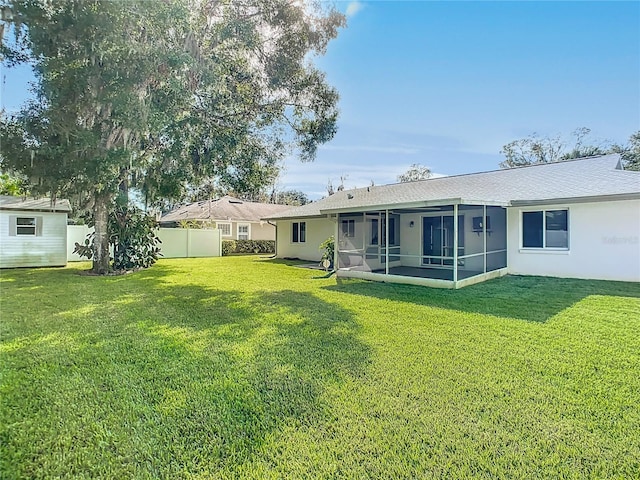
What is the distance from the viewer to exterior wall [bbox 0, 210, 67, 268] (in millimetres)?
13703

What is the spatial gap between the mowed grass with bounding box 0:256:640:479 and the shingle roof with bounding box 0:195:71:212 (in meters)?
8.77

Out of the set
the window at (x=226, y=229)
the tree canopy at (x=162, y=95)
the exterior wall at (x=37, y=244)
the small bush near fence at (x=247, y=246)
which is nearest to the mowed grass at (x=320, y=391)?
the tree canopy at (x=162, y=95)

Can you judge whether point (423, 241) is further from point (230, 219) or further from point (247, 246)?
point (230, 219)

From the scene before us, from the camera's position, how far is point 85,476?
2400 millimetres

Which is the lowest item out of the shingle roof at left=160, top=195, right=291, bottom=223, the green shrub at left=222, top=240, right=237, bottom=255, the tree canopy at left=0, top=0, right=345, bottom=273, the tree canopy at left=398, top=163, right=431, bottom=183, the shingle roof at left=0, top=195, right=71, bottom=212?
the green shrub at left=222, top=240, right=237, bottom=255

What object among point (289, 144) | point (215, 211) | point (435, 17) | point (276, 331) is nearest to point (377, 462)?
point (276, 331)

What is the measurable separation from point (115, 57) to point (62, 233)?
30.2 ft

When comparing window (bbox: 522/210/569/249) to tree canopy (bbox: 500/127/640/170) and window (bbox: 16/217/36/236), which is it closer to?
tree canopy (bbox: 500/127/640/170)

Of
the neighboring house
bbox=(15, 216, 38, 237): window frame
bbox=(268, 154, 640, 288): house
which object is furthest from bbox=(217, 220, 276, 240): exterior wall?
bbox=(15, 216, 38, 237): window frame

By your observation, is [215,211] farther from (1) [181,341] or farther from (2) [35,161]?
(1) [181,341]

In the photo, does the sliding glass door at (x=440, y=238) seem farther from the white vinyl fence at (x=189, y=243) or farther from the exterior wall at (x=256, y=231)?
the exterior wall at (x=256, y=231)

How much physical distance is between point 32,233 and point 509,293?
17207mm

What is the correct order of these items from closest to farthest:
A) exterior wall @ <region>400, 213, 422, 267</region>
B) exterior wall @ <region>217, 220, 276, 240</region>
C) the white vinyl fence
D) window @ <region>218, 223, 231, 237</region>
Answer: exterior wall @ <region>400, 213, 422, 267</region>, the white vinyl fence, window @ <region>218, 223, 231, 237</region>, exterior wall @ <region>217, 220, 276, 240</region>

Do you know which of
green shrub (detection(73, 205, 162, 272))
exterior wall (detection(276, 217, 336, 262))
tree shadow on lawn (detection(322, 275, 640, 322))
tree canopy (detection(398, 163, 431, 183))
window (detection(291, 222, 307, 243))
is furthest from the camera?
tree canopy (detection(398, 163, 431, 183))
